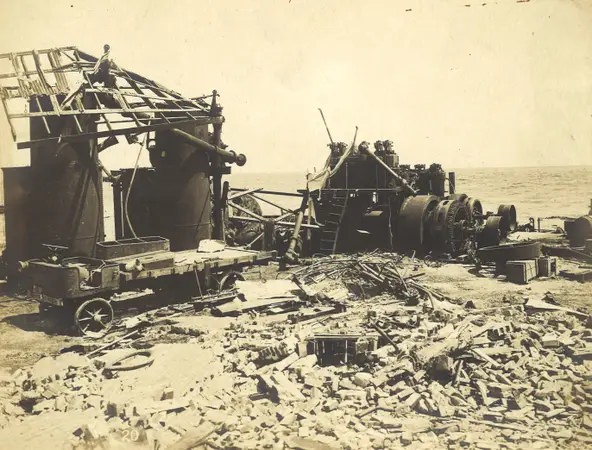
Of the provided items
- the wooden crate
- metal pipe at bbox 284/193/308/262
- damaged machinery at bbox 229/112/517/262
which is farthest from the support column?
the wooden crate

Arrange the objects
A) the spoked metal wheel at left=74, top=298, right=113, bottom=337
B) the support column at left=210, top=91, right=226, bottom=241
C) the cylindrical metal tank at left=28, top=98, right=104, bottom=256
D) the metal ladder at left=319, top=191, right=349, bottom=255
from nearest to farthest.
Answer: the spoked metal wheel at left=74, top=298, right=113, bottom=337
the cylindrical metal tank at left=28, top=98, right=104, bottom=256
the support column at left=210, top=91, right=226, bottom=241
the metal ladder at left=319, top=191, right=349, bottom=255

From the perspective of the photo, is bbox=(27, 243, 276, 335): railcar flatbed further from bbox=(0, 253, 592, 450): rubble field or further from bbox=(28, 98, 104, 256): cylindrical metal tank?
bbox=(28, 98, 104, 256): cylindrical metal tank

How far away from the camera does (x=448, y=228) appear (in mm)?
17984

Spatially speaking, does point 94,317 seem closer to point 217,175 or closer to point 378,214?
point 217,175

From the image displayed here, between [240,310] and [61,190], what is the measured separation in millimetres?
4576

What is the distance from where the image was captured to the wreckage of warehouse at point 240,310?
6438 mm

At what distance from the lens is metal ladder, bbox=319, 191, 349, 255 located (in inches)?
777

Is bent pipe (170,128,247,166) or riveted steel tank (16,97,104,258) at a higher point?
bent pipe (170,128,247,166)

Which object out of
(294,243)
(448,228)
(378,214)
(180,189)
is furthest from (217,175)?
(448,228)

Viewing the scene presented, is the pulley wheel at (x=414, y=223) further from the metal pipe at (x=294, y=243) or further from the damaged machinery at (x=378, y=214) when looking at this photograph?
the metal pipe at (x=294, y=243)

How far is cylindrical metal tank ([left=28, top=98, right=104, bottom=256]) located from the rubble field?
175 centimetres

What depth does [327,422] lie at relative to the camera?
20.7 feet

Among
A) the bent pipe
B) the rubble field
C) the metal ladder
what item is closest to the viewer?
the rubble field

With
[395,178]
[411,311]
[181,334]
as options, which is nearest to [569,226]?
[395,178]
